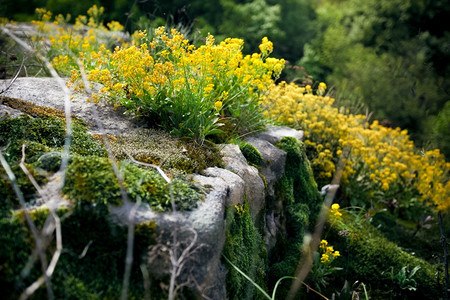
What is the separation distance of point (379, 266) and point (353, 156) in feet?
7.08

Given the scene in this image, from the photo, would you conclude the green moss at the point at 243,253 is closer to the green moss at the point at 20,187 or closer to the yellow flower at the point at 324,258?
the yellow flower at the point at 324,258

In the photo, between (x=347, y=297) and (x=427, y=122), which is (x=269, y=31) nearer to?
(x=427, y=122)

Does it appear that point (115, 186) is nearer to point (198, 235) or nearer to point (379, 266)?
point (198, 235)

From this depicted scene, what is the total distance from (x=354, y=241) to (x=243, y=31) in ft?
28.5

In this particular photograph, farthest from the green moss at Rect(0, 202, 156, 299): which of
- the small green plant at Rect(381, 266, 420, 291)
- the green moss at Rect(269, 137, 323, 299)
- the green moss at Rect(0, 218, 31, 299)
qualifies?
the small green plant at Rect(381, 266, 420, 291)

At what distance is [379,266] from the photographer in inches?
145

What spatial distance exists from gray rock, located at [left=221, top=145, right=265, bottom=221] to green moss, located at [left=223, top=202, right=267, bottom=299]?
0.61 ft

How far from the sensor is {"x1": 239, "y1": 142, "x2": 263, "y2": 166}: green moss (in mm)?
3357

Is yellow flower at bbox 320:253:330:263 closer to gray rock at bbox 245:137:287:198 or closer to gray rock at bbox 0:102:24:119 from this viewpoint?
gray rock at bbox 245:137:287:198

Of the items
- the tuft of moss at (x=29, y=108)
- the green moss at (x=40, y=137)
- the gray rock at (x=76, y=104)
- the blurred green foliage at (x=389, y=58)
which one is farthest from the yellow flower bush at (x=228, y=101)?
the blurred green foliage at (x=389, y=58)

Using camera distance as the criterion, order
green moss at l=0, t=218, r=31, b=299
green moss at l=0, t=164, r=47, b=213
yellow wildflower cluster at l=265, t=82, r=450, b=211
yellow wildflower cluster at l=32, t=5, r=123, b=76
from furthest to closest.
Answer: yellow wildflower cluster at l=265, t=82, r=450, b=211, yellow wildflower cluster at l=32, t=5, r=123, b=76, green moss at l=0, t=164, r=47, b=213, green moss at l=0, t=218, r=31, b=299

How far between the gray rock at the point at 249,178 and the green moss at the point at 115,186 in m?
Answer: 0.70

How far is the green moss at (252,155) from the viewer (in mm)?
3357

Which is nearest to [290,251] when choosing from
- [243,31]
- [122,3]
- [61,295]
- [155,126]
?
[155,126]
